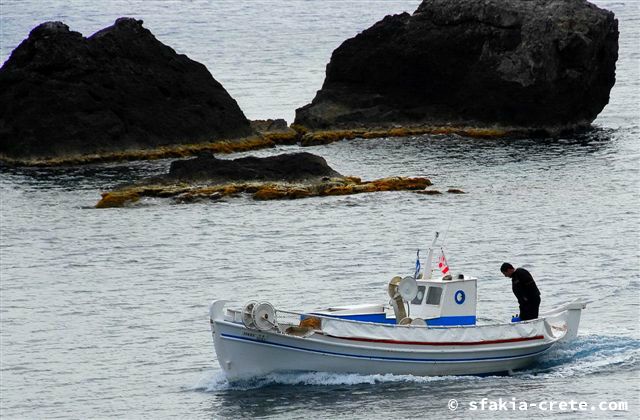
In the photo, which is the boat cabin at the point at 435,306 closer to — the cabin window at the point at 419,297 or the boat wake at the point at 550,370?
the cabin window at the point at 419,297

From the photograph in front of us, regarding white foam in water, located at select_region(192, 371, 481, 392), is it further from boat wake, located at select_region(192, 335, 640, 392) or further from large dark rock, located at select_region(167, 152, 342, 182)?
large dark rock, located at select_region(167, 152, 342, 182)

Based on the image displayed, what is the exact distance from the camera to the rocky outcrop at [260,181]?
217ft

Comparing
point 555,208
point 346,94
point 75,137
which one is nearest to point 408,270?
point 555,208

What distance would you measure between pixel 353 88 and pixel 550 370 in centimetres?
4680

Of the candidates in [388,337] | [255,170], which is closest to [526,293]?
[388,337]

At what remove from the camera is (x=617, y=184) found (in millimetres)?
68125

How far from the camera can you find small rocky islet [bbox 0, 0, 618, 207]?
77000 millimetres

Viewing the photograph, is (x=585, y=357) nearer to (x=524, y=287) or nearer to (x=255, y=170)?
(x=524, y=287)

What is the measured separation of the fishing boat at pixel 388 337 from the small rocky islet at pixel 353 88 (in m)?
36.1

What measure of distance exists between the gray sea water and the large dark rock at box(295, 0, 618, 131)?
8.91ft

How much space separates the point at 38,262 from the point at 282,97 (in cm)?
4971

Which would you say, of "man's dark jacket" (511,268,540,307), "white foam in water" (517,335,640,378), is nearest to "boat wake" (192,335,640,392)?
"white foam in water" (517,335,640,378)

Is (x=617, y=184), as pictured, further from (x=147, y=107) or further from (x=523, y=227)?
(x=147, y=107)

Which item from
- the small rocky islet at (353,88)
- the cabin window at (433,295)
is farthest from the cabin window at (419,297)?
the small rocky islet at (353,88)
